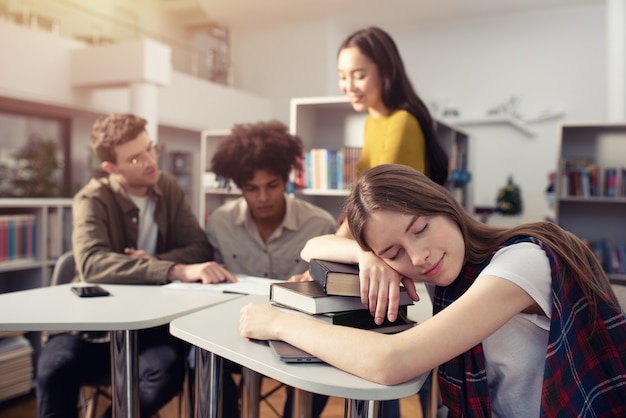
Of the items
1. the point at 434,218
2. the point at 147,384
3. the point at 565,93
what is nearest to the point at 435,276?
the point at 434,218

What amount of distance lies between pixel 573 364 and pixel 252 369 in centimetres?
60

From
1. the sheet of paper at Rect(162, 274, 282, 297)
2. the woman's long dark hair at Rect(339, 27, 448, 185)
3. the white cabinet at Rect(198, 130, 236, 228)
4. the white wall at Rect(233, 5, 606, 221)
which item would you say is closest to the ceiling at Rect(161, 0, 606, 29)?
the white wall at Rect(233, 5, 606, 221)

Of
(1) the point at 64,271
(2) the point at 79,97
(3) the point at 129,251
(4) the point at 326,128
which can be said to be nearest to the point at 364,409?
(3) the point at 129,251

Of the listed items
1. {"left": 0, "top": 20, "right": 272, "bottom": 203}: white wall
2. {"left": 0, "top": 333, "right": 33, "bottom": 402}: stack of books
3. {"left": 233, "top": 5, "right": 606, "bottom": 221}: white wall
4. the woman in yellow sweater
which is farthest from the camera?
{"left": 233, "top": 5, "right": 606, "bottom": 221}: white wall

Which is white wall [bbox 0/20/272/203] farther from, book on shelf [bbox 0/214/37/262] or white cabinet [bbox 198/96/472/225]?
white cabinet [bbox 198/96/472/225]

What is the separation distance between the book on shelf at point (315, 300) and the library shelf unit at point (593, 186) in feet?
10.8

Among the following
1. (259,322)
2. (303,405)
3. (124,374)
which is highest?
(259,322)

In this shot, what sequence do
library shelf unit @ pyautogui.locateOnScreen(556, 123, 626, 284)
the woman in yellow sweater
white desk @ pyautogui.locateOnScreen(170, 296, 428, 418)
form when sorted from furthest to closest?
1. library shelf unit @ pyautogui.locateOnScreen(556, 123, 626, 284)
2. the woman in yellow sweater
3. white desk @ pyautogui.locateOnScreen(170, 296, 428, 418)

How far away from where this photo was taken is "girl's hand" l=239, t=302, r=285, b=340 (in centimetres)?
109

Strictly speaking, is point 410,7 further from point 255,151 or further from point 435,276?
point 435,276

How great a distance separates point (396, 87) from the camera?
6.68ft

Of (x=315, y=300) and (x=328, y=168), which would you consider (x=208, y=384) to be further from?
(x=328, y=168)

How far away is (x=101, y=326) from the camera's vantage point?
1307 millimetres

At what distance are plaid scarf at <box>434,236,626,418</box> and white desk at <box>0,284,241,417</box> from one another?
0.76m
